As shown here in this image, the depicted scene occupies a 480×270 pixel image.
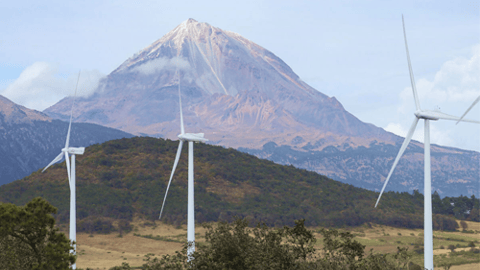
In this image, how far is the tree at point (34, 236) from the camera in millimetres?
30953

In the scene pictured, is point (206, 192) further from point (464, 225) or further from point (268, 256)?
point (268, 256)

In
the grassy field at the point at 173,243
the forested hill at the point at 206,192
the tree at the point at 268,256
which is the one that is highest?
the forested hill at the point at 206,192

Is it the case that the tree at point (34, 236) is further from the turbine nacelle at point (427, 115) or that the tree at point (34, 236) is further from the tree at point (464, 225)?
the tree at point (464, 225)

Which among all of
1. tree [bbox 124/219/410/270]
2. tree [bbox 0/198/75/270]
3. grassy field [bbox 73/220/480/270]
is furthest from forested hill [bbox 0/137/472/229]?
tree [bbox 0/198/75/270]

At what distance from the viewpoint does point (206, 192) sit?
125 meters

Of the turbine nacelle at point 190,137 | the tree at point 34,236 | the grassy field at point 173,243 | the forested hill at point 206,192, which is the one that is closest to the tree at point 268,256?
the tree at point 34,236

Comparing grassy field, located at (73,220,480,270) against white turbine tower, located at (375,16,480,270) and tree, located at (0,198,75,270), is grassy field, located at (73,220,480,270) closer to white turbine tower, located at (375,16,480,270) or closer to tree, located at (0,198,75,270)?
white turbine tower, located at (375,16,480,270)

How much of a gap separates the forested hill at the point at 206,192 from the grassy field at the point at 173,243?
18.8 ft

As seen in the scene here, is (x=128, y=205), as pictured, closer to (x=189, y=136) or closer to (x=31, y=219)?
(x=189, y=136)

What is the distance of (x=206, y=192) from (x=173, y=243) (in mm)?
31291

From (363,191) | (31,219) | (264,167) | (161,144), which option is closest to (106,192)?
(161,144)

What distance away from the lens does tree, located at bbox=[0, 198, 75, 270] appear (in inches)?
1219

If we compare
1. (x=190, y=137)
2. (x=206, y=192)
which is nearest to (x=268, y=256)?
(x=190, y=137)

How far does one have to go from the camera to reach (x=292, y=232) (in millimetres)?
40281
